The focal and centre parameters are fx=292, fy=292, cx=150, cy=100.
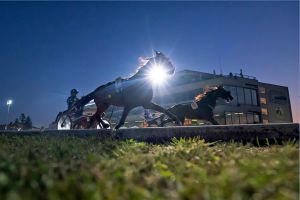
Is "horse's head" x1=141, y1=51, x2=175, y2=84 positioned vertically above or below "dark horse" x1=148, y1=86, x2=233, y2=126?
above

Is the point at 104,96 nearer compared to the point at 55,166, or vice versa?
the point at 55,166

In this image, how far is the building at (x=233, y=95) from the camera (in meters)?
43.7

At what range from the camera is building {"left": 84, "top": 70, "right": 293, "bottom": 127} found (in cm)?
4372

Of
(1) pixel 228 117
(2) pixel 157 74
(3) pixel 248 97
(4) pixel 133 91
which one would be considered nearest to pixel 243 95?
(3) pixel 248 97

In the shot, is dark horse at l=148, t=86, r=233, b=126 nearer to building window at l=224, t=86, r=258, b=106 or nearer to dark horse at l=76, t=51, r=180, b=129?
dark horse at l=76, t=51, r=180, b=129

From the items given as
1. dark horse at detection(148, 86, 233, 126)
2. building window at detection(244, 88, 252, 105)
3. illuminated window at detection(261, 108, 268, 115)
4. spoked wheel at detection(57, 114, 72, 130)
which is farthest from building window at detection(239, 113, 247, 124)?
spoked wheel at detection(57, 114, 72, 130)

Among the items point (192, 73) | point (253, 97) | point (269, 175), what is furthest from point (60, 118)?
point (253, 97)

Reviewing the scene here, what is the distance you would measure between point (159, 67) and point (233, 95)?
124 ft

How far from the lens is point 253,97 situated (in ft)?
164

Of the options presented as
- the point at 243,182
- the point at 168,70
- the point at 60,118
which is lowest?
the point at 243,182

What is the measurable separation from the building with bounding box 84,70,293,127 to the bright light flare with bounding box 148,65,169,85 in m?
31.6

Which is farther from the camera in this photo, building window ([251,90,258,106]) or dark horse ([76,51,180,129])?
building window ([251,90,258,106])

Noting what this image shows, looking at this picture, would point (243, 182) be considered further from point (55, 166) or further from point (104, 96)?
point (104, 96)

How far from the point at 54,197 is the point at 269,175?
113 centimetres
